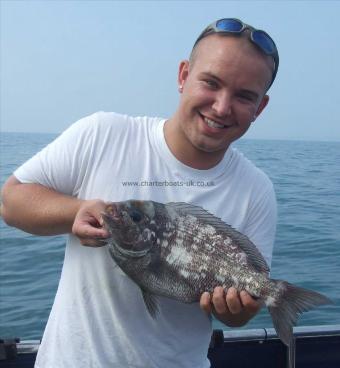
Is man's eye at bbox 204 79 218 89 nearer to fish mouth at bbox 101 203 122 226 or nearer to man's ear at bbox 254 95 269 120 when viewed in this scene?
man's ear at bbox 254 95 269 120

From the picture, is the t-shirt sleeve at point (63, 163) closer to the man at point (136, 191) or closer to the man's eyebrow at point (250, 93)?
the man at point (136, 191)

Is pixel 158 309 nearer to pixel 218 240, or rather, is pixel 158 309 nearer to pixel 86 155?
pixel 218 240

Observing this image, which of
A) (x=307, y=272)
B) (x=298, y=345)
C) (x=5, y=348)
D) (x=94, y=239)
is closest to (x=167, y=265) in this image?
(x=94, y=239)

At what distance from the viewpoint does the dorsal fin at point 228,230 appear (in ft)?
8.00

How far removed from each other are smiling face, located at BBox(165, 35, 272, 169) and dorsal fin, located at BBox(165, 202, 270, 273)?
9.4 inches

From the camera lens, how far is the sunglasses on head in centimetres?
239

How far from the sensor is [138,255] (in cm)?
239

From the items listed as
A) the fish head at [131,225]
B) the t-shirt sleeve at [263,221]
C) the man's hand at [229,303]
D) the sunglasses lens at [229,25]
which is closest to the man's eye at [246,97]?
the sunglasses lens at [229,25]

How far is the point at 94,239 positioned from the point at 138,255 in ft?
0.94

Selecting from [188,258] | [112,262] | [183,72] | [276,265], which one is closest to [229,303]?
[188,258]

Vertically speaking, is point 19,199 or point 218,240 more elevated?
point 19,199

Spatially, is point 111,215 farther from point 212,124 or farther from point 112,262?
point 212,124

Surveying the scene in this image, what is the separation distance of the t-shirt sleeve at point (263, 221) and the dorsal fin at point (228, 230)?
0.21ft

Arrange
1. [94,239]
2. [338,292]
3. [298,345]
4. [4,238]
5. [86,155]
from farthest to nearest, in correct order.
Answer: [4,238] → [338,292] → [298,345] → [86,155] → [94,239]
